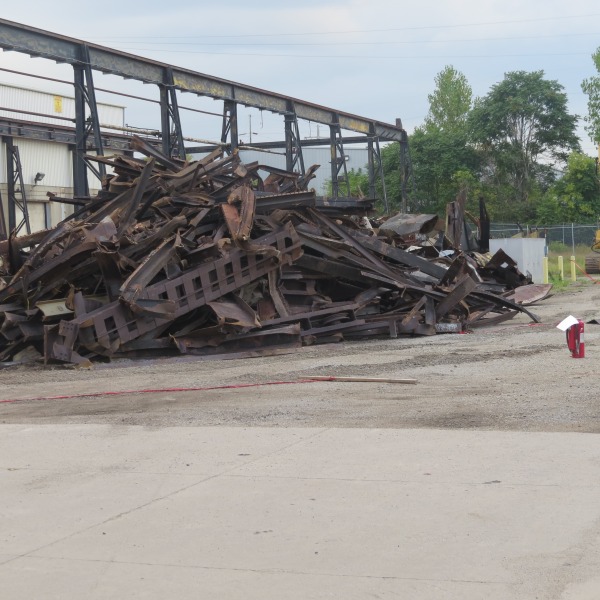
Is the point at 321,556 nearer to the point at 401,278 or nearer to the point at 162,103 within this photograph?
the point at 401,278

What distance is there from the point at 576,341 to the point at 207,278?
18.5 ft

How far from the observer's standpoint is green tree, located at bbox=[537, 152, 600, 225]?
67500 mm

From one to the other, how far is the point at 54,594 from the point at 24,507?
1.71 m

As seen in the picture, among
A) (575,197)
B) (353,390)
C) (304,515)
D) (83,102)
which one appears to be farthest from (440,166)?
(304,515)

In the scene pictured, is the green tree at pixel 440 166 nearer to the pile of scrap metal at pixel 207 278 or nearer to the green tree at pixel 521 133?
the green tree at pixel 521 133

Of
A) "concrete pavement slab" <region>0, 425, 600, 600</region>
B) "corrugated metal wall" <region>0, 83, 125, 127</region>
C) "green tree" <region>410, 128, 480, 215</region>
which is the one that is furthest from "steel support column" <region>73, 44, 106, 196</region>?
"green tree" <region>410, 128, 480, 215</region>

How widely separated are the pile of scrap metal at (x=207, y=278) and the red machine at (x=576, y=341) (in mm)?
4485

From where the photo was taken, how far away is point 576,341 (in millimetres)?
12734

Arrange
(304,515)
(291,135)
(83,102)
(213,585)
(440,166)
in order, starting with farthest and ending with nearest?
(440,166)
(291,135)
(83,102)
(304,515)
(213,585)

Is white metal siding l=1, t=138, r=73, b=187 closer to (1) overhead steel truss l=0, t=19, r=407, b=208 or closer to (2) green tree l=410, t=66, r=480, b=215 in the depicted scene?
(1) overhead steel truss l=0, t=19, r=407, b=208

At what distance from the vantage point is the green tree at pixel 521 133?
242ft

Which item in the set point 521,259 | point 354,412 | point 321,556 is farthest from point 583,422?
point 521,259

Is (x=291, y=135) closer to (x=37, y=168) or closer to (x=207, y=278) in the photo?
(x=37, y=168)

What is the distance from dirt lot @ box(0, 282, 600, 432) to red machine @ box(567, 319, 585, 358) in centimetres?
15
